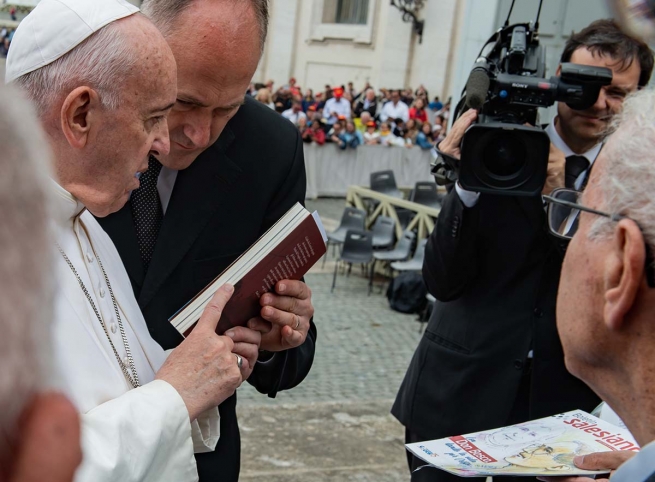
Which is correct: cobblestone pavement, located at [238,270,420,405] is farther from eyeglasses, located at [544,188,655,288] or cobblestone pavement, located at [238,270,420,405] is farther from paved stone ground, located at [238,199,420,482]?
eyeglasses, located at [544,188,655,288]

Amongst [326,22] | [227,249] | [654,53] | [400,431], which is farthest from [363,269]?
[326,22]

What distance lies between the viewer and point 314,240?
183 centimetres

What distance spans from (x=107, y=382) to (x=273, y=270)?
1.63ft

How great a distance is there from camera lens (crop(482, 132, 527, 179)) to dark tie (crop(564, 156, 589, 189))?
0.87 ft

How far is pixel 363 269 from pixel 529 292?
26.4ft

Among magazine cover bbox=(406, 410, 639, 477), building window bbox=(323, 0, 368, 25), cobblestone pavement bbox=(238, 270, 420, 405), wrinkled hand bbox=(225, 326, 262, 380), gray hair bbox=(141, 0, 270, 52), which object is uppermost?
building window bbox=(323, 0, 368, 25)

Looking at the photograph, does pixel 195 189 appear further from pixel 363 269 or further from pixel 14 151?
pixel 363 269

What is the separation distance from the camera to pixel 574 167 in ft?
8.57

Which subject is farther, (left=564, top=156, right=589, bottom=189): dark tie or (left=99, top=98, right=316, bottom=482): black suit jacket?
(left=564, top=156, right=589, bottom=189): dark tie

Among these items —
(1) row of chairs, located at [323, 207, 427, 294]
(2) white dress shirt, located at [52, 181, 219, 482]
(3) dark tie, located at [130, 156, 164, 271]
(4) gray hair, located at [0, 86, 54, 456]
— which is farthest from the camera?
(1) row of chairs, located at [323, 207, 427, 294]

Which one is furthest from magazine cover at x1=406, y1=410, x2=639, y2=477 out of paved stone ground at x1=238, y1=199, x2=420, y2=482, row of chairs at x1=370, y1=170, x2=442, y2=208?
row of chairs at x1=370, y1=170, x2=442, y2=208

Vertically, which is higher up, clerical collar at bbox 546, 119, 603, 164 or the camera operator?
clerical collar at bbox 546, 119, 603, 164

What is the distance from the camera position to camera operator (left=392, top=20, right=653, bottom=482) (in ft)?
8.18

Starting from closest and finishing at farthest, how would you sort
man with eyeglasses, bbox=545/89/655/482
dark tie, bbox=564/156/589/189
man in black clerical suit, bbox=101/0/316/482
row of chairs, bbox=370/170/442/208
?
man with eyeglasses, bbox=545/89/655/482
man in black clerical suit, bbox=101/0/316/482
dark tie, bbox=564/156/589/189
row of chairs, bbox=370/170/442/208
